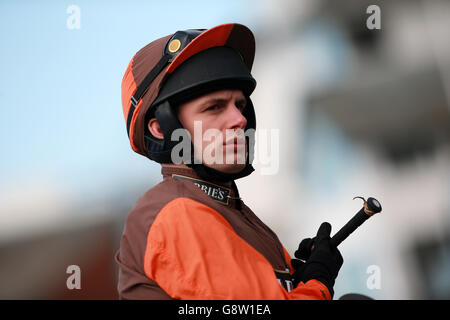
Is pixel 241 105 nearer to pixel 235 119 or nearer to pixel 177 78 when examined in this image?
pixel 235 119

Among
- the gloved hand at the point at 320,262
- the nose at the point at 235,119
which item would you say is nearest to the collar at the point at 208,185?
the nose at the point at 235,119

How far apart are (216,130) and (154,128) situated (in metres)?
0.25

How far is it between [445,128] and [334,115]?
111 centimetres

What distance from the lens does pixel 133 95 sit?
180 cm

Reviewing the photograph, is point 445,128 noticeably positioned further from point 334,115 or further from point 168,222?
point 168,222

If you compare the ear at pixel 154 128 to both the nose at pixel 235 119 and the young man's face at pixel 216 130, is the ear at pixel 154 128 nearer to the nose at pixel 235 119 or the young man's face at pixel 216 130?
the young man's face at pixel 216 130

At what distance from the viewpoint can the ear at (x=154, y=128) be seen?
1759 millimetres

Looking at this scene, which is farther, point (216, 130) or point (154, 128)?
point (154, 128)

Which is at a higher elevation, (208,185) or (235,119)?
(235,119)

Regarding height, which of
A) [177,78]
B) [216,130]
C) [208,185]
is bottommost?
[208,185]

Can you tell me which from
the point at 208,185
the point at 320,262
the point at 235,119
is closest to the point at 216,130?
the point at 235,119

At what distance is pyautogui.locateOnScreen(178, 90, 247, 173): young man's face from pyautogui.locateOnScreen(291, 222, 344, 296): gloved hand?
0.40 meters

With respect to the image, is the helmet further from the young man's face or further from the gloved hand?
the gloved hand

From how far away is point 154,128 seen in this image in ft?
5.80
